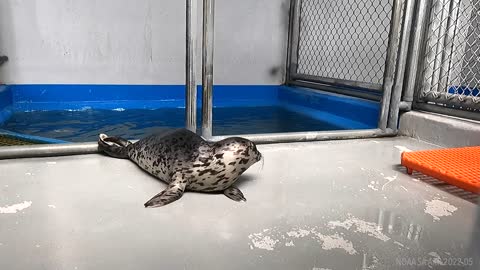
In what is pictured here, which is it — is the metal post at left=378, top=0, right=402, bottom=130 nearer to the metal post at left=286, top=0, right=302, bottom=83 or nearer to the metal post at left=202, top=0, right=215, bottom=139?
the metal post at left=202, top=0, right=215, bottom=139

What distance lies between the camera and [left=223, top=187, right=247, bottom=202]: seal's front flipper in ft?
4.05

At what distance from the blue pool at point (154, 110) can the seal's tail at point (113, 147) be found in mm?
795

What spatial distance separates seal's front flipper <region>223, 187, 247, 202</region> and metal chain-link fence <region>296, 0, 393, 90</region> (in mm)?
1863

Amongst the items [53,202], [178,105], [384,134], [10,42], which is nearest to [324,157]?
[384,134]

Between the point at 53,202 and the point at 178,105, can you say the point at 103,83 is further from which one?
the point at 53,202

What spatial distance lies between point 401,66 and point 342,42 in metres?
1.56

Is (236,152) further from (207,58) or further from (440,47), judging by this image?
(440,47)

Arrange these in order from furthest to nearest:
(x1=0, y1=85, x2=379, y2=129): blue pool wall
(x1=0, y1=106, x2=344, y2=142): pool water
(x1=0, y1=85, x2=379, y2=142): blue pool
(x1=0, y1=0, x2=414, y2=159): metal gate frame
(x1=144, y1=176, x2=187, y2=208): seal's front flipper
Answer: (x1=0, y1=85, x2=379, y2=129): blue pool wall < (x1=0, y1=85, x2=379, y2=142): blue pool < (x1=0, y1=106, x2=344, y2=142): pool water < (x1=0, y1=0, x2=414, y2=159): metal gate frame < (x1=144, y1=176, x2=187, y2=208): seal's front flipper

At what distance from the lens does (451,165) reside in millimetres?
1477

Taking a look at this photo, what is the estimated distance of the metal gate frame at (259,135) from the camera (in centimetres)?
165

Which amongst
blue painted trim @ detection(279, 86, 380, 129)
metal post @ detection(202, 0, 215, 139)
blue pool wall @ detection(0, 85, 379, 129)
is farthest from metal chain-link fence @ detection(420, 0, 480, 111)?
metal post @ detection(202, 0, 215, 139)

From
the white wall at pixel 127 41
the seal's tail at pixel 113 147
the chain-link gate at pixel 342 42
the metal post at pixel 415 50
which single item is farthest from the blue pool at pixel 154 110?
the seal's tail at pixel 113 147

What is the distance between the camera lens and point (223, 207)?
1178 mm

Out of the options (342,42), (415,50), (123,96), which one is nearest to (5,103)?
(123,96)
